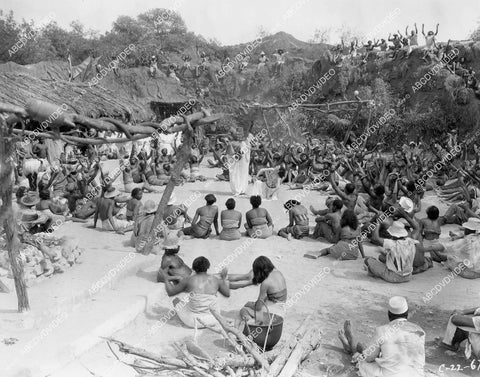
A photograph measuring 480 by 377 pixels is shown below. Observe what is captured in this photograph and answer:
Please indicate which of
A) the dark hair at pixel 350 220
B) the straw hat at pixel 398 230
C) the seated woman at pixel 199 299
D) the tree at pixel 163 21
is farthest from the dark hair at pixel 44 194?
the tree at pixel 163 21

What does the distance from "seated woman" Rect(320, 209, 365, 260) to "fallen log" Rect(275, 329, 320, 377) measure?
3422 mm

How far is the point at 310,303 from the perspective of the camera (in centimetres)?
753

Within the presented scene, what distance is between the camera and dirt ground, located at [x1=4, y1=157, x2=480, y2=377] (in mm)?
5773

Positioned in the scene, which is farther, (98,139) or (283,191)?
(283,191)

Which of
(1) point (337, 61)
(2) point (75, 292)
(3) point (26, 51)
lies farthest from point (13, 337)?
(3) point (26, 51)

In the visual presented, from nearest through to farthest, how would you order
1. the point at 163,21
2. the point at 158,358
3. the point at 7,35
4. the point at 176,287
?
the point at 158,358
the point at 176,287
the point at 7,35
the point at 163,21

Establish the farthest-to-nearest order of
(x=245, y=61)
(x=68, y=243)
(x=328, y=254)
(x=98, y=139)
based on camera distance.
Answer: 1. (x=245, y=61)
2. (x=328, y=254)
3. (x=68, y=243)
4. (x=98, y=139)

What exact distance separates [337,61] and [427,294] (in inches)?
1016

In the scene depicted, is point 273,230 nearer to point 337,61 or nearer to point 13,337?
point 13,337

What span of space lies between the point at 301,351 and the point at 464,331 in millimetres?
1924

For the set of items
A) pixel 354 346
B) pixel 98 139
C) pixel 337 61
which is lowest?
pixel 354 346

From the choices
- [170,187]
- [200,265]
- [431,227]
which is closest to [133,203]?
[170,187]

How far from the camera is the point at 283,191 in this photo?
15859mm

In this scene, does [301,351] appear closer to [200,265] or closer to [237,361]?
[237,361]
